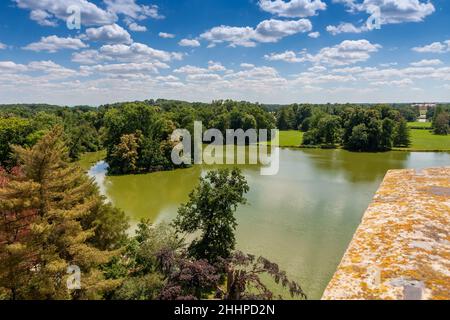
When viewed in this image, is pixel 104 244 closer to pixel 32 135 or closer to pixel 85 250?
pixel 85 250

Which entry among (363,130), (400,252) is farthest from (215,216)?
(363,130)

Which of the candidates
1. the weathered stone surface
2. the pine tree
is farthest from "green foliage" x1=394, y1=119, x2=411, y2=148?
the weathered stone surface

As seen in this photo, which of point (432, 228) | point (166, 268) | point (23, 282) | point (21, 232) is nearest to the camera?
point (432, 228)

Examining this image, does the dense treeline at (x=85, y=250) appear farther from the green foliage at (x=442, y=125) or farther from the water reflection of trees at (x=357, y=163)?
the green foliage at (x=442, y=125)
